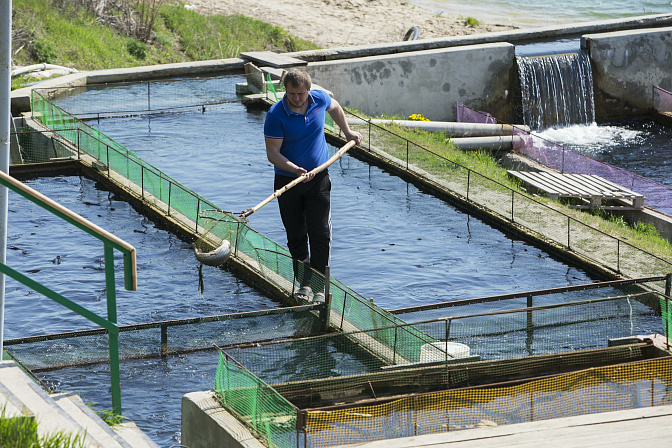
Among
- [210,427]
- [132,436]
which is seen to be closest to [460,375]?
[210,427]

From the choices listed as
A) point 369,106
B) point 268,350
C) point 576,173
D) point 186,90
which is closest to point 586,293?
point 268,350

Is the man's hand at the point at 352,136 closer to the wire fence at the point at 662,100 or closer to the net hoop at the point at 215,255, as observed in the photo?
the net hoop at the point at 215,255

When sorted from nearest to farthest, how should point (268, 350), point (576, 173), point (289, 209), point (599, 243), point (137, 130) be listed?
point (268, 350), point (289, 209), point (599, 243), point (137, 130), point (576, 173)

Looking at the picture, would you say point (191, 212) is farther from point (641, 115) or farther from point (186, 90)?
point (641, 115)

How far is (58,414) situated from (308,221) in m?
4.73

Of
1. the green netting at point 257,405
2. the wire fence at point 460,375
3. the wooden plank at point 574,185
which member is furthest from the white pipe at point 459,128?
the green netting at point 257,405

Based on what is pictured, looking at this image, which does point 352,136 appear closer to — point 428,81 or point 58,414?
point 58,414

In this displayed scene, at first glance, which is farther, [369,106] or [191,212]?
[369,106]

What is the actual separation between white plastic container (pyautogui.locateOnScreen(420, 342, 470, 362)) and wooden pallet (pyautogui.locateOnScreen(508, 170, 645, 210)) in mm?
9048

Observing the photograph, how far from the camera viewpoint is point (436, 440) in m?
5.68

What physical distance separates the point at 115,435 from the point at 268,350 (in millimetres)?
2998

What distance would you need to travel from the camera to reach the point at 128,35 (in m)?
27.8

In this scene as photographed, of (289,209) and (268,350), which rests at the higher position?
(289,209)

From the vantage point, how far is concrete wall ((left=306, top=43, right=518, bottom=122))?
23.1 meters
